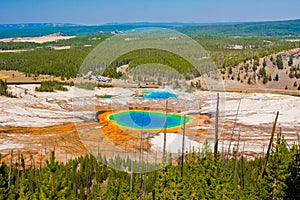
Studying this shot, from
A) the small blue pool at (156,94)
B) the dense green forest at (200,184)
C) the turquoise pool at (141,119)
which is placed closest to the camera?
the dense green forest at (200,184)

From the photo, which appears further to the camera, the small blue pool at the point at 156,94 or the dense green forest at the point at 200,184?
the small blue pool at the point at 156,94

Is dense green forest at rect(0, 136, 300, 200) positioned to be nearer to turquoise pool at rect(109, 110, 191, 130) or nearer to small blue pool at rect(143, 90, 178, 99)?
turquoise pool at rect(109, 110, 191, 130)

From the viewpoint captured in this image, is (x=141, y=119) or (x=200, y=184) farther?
(x=141, y=119)

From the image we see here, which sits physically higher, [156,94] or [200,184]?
[156,94]

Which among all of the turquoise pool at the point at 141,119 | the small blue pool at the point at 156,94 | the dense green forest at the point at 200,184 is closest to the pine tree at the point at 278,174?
the dense green forest at the point at 200,184

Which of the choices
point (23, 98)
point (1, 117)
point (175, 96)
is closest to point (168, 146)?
point (175, 96)

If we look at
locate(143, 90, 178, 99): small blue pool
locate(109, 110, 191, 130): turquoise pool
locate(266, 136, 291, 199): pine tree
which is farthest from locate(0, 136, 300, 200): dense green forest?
locate(143, 90, 178, 99): small blue pool

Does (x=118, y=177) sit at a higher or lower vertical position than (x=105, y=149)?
lower

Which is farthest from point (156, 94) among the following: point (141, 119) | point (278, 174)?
point (278, 174)

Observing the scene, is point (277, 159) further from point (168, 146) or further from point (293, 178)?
point (168, 146)

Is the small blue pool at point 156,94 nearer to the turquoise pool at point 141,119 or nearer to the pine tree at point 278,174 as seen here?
the turquoise pool at point 141,119

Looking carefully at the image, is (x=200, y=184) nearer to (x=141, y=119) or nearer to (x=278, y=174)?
(x=278, y=174)
